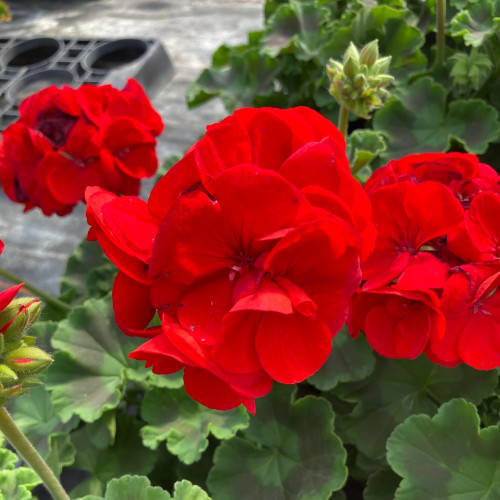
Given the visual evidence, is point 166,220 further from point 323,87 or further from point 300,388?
point 323,87

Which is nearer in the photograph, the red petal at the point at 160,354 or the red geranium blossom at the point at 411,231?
the red petal at the point at 160,354

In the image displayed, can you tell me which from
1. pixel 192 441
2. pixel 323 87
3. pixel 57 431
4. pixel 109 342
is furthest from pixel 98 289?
pixel 323 87

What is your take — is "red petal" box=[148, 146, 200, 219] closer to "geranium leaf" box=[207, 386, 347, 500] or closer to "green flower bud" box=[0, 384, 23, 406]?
"green flower bud" box=[0, 384, 23, 406]

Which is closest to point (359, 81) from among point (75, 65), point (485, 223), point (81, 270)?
point (485, 223)

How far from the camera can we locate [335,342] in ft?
3.67

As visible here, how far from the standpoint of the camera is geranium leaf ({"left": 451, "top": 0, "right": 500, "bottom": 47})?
4.18 feet

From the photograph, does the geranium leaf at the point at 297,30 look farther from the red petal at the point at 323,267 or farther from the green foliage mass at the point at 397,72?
the red petal at the point at 323,267

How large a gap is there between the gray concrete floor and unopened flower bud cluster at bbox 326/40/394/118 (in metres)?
1.20

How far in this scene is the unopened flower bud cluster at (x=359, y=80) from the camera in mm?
962

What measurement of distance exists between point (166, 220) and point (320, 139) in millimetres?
203

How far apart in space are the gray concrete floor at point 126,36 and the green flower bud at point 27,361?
4.43 feet

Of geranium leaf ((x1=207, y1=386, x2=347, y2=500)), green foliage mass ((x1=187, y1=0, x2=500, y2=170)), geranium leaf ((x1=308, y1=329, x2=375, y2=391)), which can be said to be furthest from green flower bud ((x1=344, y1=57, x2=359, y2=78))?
geranium leaf ((x1=207, y1=386, x2=347, y2=500))

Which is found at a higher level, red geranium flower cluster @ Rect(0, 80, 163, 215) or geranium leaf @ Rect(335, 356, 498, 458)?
red geranium flower cluster @ Rect(0, 80, 163, 215)

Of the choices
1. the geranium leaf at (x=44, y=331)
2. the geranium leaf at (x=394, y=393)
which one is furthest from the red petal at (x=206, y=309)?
the geranium leaf at (x=44, y=331)
